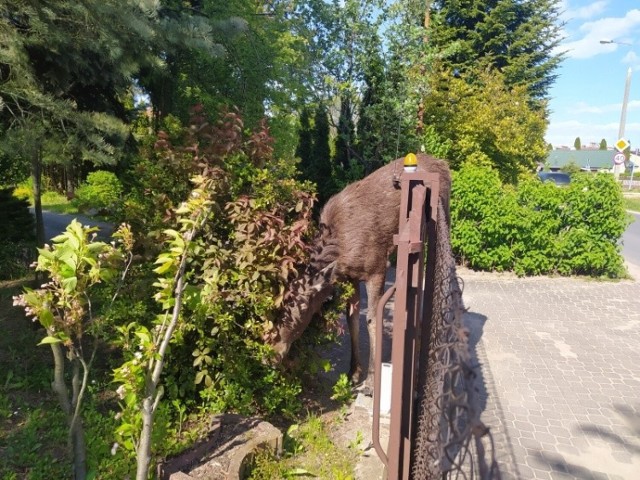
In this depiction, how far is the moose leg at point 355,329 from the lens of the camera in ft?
15.2

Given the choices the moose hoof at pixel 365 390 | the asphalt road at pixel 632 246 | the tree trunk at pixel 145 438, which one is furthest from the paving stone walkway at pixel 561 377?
the asphalt road at pixel 632 246

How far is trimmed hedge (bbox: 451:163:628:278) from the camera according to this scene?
9.19 metres

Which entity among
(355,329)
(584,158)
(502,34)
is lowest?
(355,329)

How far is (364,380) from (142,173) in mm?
3291

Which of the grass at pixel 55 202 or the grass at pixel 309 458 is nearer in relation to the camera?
the grass at pixel 309 458

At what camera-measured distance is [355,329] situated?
15.8 ft

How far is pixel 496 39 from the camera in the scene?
16469 millimetres

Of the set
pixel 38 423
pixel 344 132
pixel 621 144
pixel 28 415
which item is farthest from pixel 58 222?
pixel 621 144

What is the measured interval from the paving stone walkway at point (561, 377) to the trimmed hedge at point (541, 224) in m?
0.77

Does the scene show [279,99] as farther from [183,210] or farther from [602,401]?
[602,401]

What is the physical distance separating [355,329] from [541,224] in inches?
261

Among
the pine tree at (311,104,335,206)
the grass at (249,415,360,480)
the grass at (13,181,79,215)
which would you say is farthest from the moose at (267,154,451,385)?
the grass at (13,181,79,215)

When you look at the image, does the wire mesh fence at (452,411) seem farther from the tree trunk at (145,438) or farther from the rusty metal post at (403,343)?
the tree trunk at (145,438)

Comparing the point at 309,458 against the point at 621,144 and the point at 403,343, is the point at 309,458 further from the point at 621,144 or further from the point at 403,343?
the point at 621,144
